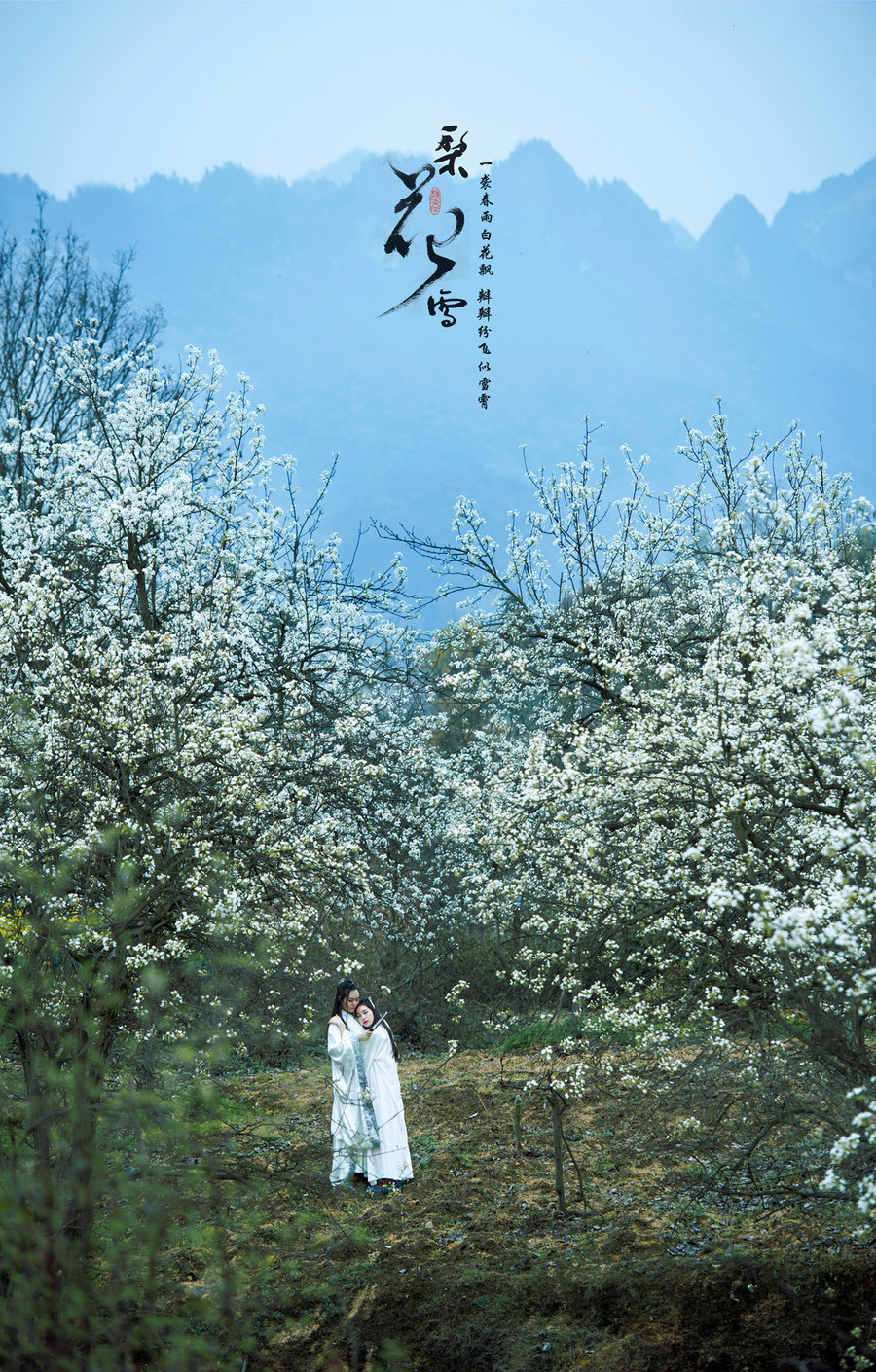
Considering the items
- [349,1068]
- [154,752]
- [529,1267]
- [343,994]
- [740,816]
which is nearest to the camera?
[740,816]

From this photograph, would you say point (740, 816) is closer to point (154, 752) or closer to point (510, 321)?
point (154, 752)

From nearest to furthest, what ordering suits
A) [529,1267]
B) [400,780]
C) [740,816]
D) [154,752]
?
[740,816]
[529,1267]
[154,752]
[400,780]

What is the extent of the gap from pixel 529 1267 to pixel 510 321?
127166 millimetres

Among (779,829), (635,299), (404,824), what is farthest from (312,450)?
(779,829)

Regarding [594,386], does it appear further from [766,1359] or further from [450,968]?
[766,1359]

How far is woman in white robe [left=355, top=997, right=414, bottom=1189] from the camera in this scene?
27.6ft

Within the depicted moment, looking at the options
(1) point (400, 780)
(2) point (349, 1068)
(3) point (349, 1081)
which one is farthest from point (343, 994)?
(1) point (400, 780)

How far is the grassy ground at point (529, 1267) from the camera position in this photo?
16.3 feet

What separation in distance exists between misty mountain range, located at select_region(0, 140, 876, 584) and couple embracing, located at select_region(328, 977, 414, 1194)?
89.7 m

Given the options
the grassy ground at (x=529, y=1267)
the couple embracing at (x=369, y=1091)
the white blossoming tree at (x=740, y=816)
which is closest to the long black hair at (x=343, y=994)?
the couple embracing at (x=369, y=1091)

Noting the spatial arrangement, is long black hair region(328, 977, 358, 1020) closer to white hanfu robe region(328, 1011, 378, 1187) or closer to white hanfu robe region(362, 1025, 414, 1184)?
white hanfu robe region(328, 1011, 378, 1187)

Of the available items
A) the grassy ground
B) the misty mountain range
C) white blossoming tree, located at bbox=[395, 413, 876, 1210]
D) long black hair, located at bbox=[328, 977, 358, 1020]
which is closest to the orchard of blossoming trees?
white blossoming tree, located at bbox=[395, 413, 876, 1210]

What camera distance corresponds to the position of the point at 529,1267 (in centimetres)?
647

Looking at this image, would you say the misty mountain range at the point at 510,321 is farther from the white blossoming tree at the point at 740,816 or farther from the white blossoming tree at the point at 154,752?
the white blossoming tree at the point at 740,816
